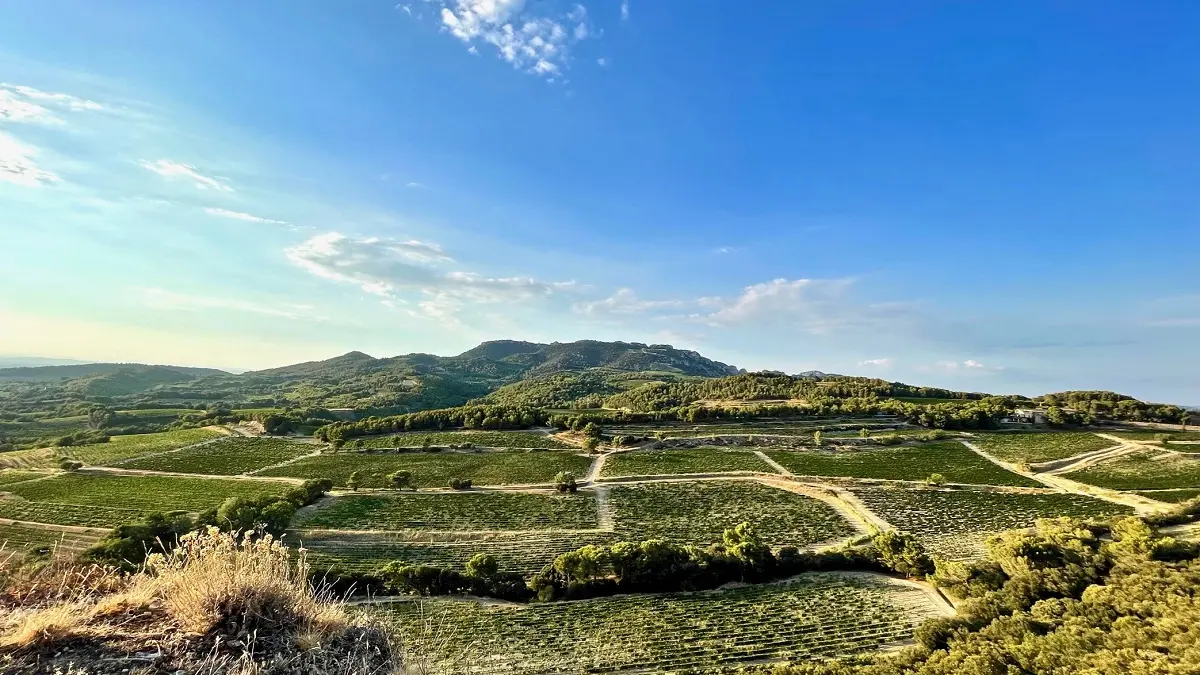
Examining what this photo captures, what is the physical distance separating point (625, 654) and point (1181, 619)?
66.1 ft

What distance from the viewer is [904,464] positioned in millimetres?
60688

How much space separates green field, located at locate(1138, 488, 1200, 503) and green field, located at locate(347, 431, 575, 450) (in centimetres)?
6019

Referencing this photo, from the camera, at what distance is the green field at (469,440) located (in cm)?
7531

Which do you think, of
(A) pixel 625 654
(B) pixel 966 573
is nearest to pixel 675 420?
(B) pixel 966 573

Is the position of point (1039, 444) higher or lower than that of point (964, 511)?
higher

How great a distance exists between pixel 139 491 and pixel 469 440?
3708cm

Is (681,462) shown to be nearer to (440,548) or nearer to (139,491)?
(440,548)

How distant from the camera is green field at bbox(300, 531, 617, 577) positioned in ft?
110

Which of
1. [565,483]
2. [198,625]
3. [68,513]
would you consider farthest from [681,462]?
[198,625]

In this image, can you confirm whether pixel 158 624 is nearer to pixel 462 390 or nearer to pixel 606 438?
pixel 606 438

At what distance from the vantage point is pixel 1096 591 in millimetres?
22062

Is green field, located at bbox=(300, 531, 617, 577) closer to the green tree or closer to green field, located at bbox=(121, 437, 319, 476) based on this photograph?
the green tree

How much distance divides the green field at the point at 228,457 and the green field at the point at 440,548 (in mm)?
33059

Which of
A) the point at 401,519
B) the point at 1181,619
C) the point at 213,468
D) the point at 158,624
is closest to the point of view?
the point at 158,624
